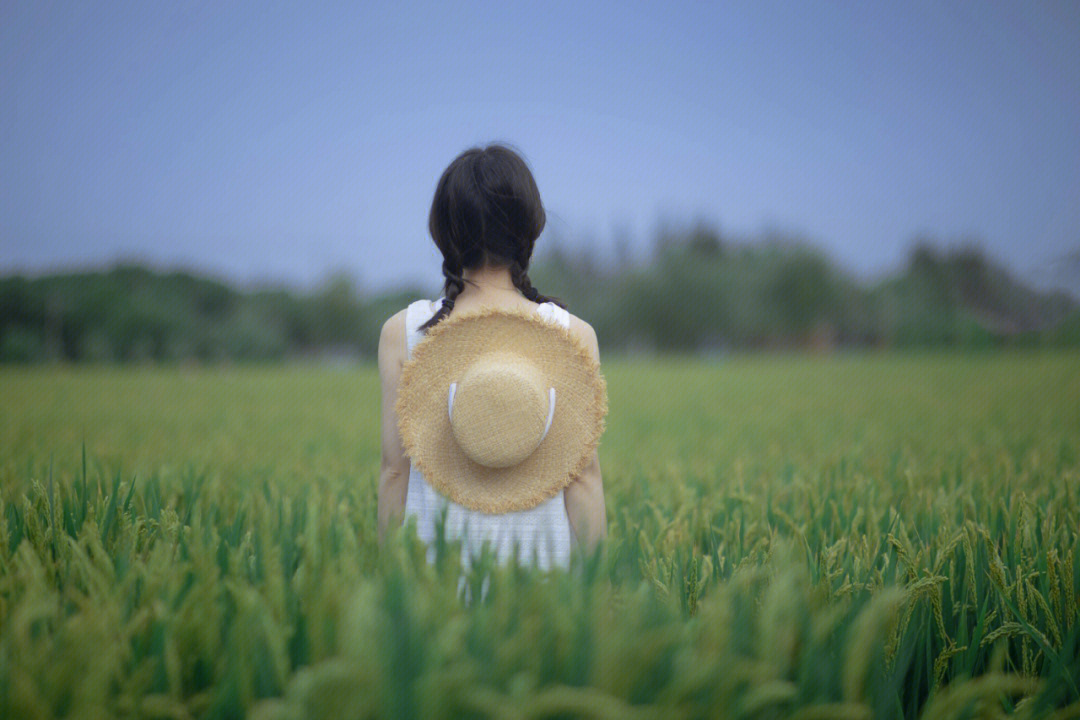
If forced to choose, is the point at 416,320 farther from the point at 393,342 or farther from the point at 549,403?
the point at 549,403

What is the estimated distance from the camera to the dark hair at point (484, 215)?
1945 millimetres


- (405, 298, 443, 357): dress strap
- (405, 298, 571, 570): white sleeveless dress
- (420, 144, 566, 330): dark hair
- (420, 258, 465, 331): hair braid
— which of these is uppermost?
(420, 144, 566, 330): dark hair

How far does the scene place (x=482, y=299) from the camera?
2070 millimetres

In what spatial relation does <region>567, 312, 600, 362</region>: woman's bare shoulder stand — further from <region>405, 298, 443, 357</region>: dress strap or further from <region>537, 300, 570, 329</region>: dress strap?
<region>405, 298, 443, 357</region>: dress strap

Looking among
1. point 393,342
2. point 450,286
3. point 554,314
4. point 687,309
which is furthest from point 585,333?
point 687,309

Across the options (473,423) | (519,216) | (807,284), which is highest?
(807,284)

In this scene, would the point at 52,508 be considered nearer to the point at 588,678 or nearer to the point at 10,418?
the point at 588,678

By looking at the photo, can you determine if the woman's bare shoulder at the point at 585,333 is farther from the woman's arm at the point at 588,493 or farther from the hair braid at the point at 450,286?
the hair braid at the point at 450,286

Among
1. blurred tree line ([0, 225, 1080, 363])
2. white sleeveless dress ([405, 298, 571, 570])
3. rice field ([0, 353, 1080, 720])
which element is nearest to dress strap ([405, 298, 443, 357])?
white sleeveless dress ([405, 298, 571, 570])

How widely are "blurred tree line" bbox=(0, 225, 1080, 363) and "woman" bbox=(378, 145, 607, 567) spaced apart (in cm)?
2234

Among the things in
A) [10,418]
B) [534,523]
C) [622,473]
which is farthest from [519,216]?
[10,418]

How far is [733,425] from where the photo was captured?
8898 mm

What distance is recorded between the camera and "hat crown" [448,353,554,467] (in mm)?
1778

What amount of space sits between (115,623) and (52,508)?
1.05 m
